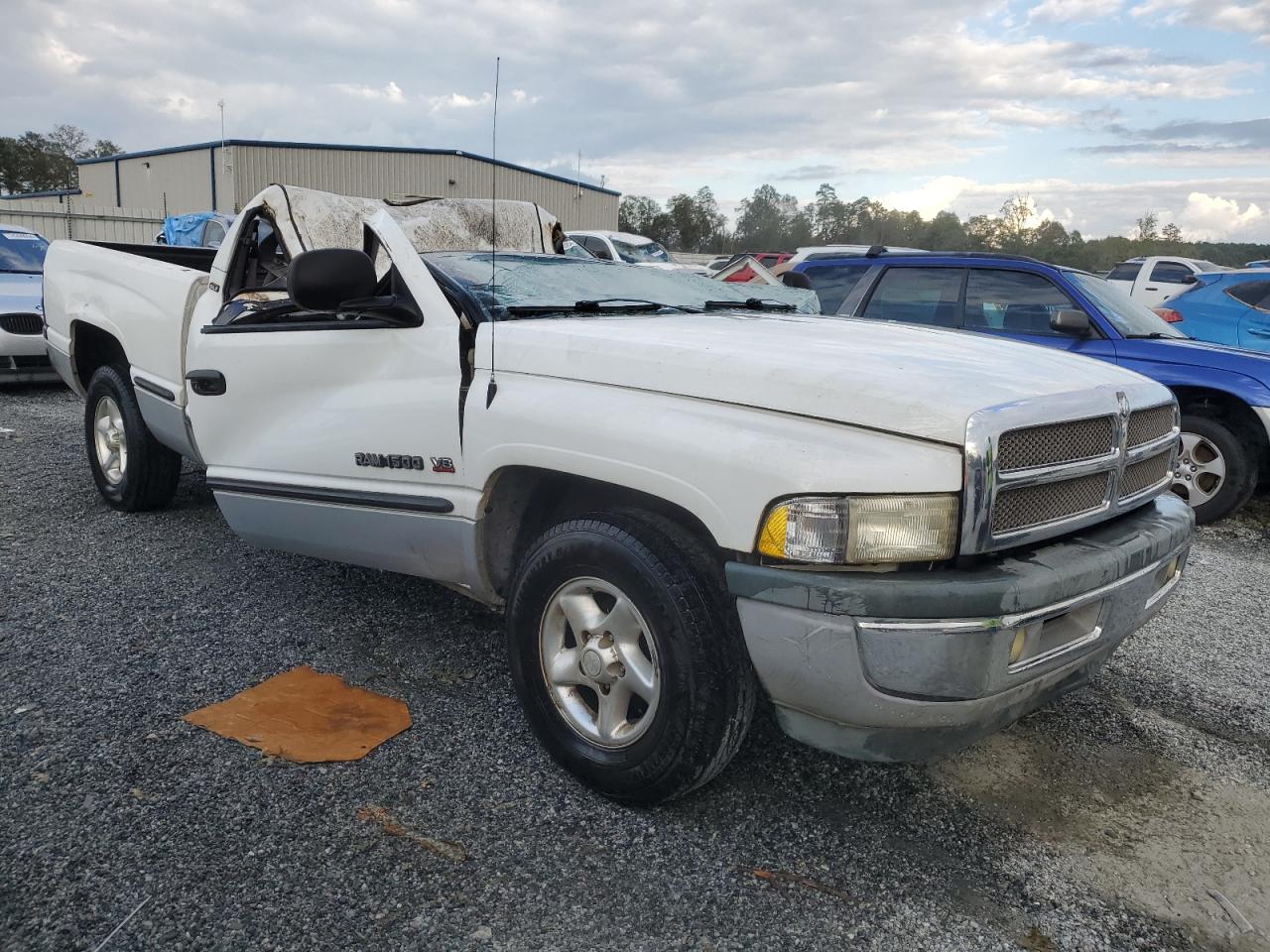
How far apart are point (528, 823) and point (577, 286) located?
187cm

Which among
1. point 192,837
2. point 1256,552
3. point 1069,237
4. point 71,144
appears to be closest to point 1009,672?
point 192,837

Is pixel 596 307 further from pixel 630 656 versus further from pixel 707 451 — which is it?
pixel 630 656

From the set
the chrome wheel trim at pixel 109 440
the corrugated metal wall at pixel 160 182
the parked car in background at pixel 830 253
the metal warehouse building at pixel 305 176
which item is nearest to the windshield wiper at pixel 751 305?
the chrome wheel trim at pixel 109 440

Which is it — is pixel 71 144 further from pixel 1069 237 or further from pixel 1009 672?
pixel 1009 672

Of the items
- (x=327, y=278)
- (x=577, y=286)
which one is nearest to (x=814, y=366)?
(x=577, y=286)

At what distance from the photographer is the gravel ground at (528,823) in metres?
2.17

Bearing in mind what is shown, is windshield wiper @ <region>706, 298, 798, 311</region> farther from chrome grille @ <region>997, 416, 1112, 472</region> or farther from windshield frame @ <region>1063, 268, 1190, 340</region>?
windshield frame @ <region>1063, 268, 1190, 340</region>

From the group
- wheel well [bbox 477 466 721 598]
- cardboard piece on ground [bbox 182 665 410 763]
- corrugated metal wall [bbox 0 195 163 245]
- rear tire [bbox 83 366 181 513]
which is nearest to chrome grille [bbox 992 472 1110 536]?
wheel well [bbox 477 466 721 598]

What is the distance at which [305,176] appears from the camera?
108 feet

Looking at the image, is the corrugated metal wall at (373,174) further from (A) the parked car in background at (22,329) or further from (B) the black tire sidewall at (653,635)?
(B) the black tire sidewall at (653,635)

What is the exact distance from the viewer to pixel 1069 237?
159ft

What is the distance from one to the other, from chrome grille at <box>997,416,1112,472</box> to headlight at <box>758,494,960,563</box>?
197 mm

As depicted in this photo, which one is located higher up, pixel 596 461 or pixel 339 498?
pixel 596 461

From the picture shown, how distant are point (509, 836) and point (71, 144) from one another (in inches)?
3687
